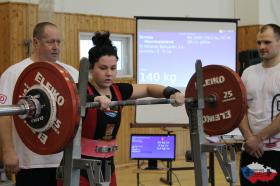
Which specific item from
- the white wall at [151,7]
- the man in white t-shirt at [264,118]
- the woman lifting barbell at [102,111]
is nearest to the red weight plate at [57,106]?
the woman lifting barbell at [102,111]

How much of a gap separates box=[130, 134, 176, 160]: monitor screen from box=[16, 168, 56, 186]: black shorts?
2.79 meters

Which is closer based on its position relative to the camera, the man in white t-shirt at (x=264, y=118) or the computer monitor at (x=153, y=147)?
the man in white t-shirt at (x=264, y=118)

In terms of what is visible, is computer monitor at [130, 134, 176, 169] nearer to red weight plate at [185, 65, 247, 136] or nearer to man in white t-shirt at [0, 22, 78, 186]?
red weight plate at [185, 65, 247, 136]

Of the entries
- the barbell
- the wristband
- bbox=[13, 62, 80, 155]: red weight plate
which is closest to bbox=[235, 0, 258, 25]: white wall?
the wristband

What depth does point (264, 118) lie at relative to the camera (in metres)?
3.70

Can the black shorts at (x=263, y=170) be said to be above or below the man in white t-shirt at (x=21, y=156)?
below

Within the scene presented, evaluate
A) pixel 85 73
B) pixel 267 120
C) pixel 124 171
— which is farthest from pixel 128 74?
pixel 85 73

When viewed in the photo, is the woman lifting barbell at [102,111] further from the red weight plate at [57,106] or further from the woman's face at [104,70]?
the red weight plate at [57,106]

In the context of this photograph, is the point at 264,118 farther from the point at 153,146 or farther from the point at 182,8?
the point at 182,8

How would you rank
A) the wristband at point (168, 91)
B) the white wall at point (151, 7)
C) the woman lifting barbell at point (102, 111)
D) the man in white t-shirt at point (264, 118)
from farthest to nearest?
the white wall at point (151, 7)
the man in white t-shirt at point (264, 118)
the wristband at point (168, 91)
the woman lifting barbell at point (102, 111)

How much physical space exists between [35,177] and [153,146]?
291 centimetres

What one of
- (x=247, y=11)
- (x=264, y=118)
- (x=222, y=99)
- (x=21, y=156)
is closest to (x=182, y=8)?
(x=247, y=11)

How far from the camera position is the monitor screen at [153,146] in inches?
229

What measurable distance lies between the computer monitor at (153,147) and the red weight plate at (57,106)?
3482 millimetres
